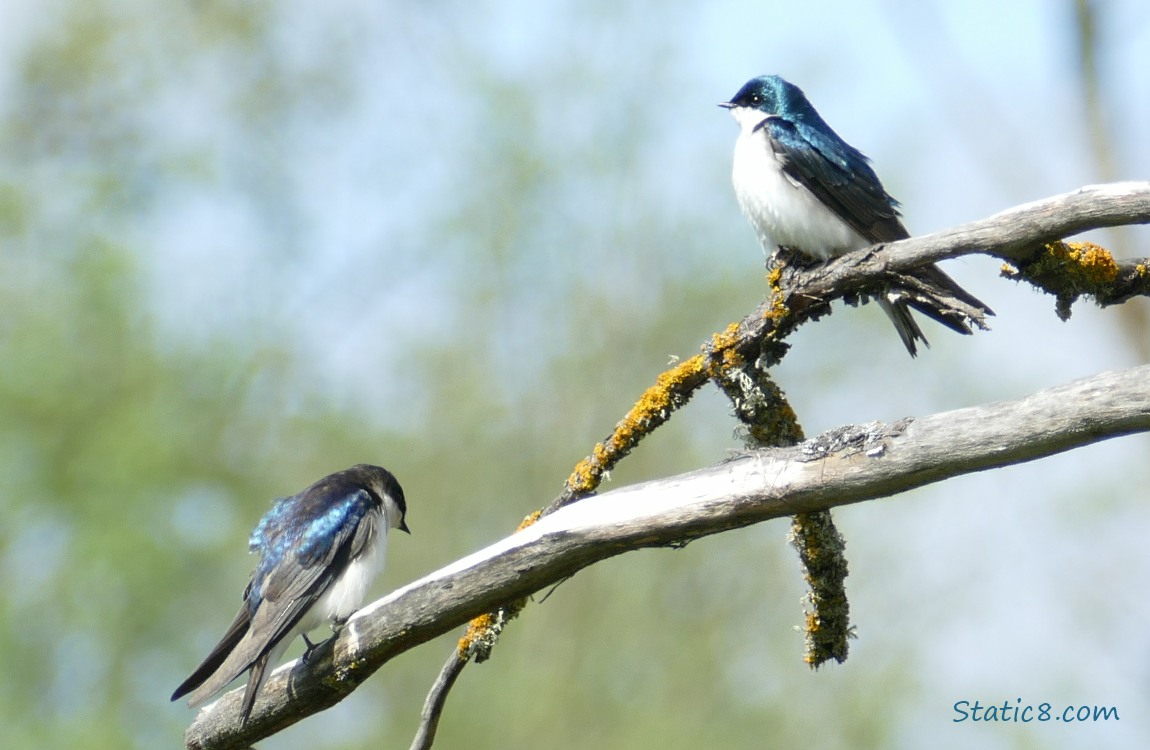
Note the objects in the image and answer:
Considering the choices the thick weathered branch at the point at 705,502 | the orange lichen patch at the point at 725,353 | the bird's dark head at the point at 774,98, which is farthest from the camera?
the bird's dark head at the point at 774,98

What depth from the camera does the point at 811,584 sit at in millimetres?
4016

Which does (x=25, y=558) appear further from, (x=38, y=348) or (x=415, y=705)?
(x=415, y=705)

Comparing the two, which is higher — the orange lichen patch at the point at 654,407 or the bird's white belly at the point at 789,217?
the bird's white belly at the point at 789,217

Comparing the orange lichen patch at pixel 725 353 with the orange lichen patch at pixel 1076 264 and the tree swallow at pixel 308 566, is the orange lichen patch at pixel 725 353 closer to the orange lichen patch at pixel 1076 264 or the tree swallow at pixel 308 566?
the orange lichen patch at pixel 1076 264

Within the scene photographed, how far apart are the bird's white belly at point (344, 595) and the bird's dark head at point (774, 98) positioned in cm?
284

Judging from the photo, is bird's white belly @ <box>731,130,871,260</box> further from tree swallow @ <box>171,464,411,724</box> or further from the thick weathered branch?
the thick weathered branch

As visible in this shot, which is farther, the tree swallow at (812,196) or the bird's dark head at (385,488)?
the bird's dark head at (385,488)

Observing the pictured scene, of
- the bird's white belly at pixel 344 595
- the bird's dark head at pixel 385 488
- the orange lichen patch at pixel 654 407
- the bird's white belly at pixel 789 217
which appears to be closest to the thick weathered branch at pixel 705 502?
the orange lichen patch at pixel 654 407

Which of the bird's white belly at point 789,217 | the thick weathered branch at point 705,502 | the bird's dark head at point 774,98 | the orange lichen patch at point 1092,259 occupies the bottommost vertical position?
the thick weathered branch at point 705,502

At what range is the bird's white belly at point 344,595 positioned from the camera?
15.4ft

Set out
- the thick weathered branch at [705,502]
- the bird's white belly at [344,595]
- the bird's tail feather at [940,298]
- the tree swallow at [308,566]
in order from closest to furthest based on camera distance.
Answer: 1. the thick weathered branch at [705,502]
2. the bird's tail feather at [940,298]
3. the tree swallow at [308,566]
4. the bird's white belly at [344,595]

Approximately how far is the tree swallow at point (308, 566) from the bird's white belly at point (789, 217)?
1994 mm

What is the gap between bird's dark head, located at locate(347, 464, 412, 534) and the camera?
534 centimetres

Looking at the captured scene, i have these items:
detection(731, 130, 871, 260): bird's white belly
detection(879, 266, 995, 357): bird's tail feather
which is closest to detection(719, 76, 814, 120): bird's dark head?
detection(731, 130, 871, 260): bird's white belly
